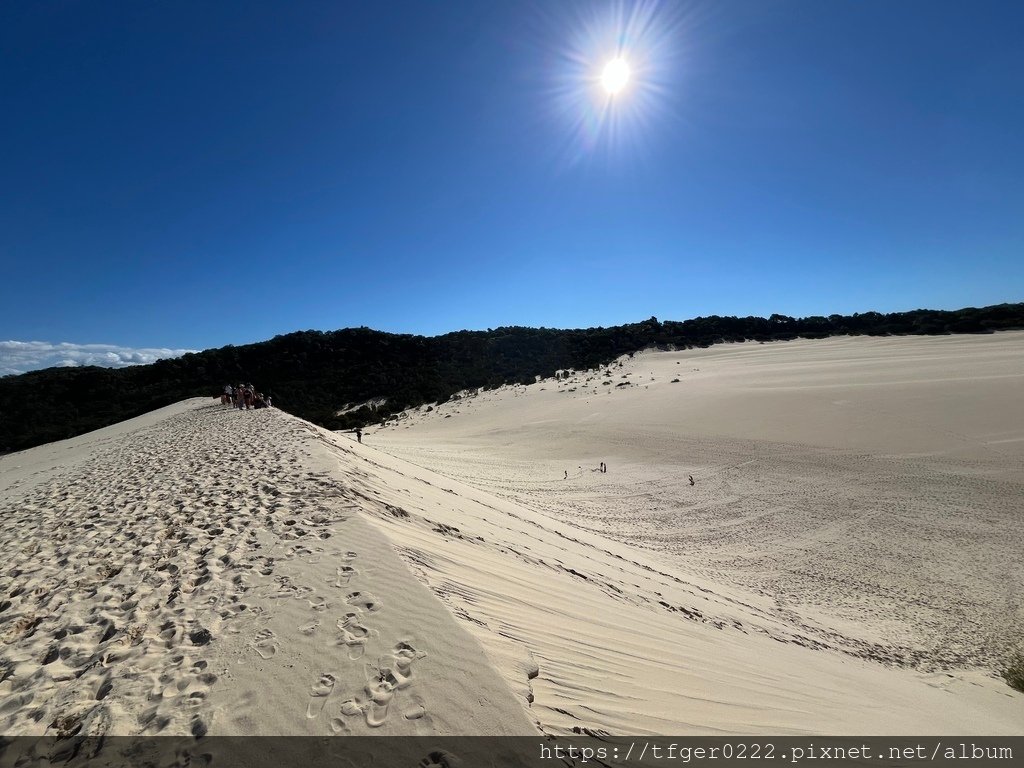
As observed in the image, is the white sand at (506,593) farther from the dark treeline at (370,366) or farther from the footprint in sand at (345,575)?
the dark treeline at (370,366)

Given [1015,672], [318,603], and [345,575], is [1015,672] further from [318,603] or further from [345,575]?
[318,603]

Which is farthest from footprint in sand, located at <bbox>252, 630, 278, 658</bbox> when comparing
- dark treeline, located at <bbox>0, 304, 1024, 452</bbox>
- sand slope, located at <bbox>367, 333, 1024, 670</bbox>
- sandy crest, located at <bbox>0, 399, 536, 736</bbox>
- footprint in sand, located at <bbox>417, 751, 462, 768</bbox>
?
dark treeline, located at <bbox>0, 304, 1024, 452</bbox>

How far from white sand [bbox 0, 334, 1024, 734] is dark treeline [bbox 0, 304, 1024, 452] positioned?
20.8 meters

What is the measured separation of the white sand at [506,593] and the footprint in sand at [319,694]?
0.01m

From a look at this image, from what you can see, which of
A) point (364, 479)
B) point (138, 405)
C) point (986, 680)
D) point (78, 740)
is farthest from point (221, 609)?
point (138, 405)

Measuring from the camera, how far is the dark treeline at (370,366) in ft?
102

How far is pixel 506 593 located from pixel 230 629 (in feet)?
7.18

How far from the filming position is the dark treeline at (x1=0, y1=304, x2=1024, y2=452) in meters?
31.0

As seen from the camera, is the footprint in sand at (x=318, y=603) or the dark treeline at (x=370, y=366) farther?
the dark treeline at (x=370, y=366)

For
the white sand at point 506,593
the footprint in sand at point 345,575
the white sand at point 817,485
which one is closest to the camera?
the white sand at point 506,593

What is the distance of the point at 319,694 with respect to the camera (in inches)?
94.5

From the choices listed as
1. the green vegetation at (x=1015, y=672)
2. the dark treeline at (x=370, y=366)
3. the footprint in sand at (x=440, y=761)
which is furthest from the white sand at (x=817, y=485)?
the dark treeline at (x=370, y=366)

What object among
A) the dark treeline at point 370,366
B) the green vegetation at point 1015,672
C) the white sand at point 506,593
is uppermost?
the dark treeline at point 370,366

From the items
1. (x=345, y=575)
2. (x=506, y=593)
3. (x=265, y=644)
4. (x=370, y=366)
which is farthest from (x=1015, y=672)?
(x=370, y=366)
